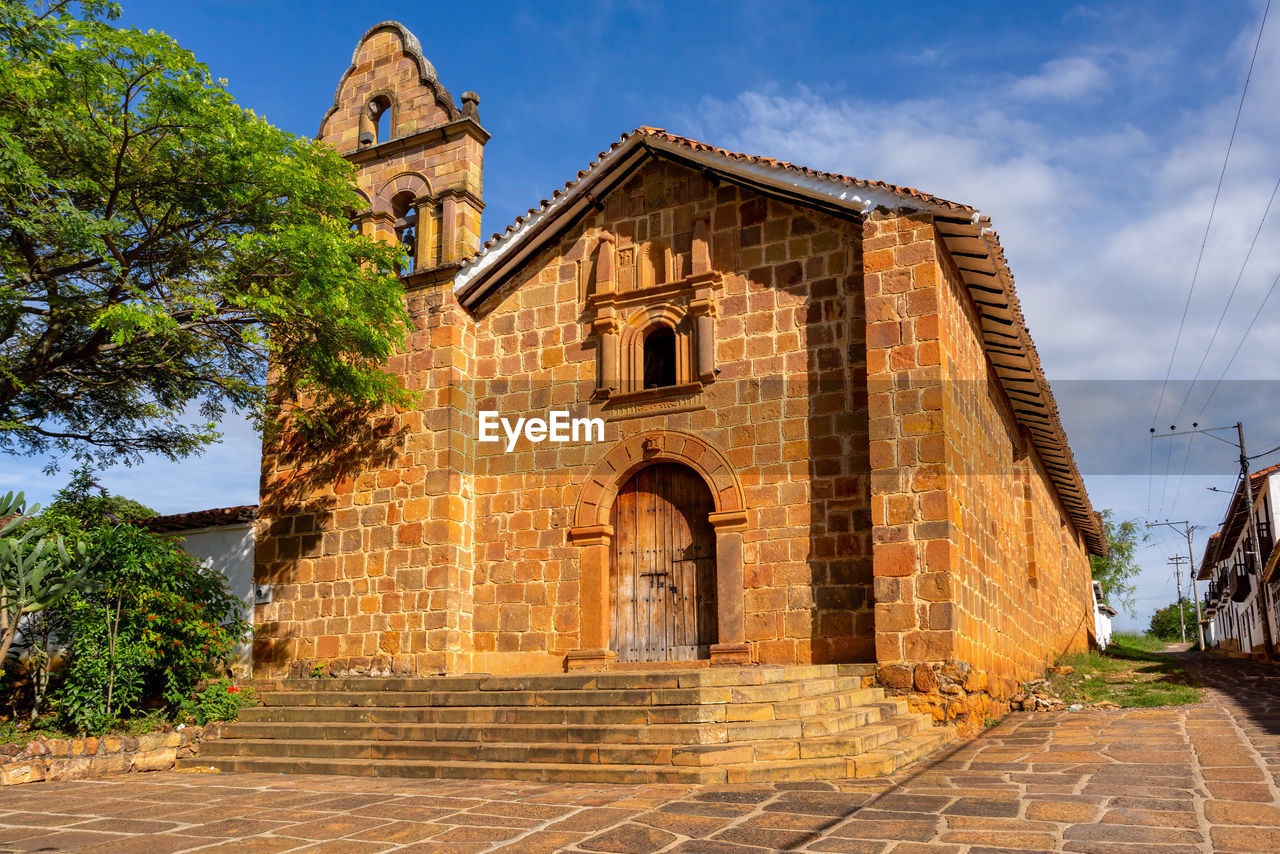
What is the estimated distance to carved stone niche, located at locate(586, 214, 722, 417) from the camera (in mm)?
11750

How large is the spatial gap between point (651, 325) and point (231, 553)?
6615 millimetres

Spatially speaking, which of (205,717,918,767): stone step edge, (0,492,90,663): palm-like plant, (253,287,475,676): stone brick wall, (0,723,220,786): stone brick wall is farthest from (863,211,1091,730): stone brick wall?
(0,492,90,663): palm-like plant

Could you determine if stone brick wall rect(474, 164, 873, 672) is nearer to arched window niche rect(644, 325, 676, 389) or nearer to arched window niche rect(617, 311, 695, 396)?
arched window niche rect(617, 311, 695, 396)

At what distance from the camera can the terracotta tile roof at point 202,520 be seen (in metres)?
13.4

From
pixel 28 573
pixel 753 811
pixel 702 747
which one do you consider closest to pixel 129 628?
pixel 28 573

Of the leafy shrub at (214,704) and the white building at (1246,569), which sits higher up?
the white building at (1246,569)

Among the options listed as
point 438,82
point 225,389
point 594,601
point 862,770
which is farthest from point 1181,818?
point 438,82

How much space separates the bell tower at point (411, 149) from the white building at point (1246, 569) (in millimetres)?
19874

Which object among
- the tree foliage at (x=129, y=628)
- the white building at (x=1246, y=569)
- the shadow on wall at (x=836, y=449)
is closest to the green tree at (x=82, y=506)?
the tree foliage at (x=129, y=628)

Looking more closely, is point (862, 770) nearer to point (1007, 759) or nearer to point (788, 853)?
point (1007, 759)

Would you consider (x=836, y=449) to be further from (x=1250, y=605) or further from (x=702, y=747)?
(x=1250, y=605)

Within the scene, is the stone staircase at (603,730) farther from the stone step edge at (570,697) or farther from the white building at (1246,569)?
the white building at (1246,569)

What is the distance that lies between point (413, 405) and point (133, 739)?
481cm

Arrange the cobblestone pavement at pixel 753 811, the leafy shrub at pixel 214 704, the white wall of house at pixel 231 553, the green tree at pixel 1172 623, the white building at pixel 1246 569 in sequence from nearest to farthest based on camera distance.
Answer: the cobblestone pavement at pixel 753 811 → the leafy shrub at pixel 214 704 → the white wall of house at pixel 231 553 → the white building at pixel 1246 569 → the green tree at pixel 1172 623
